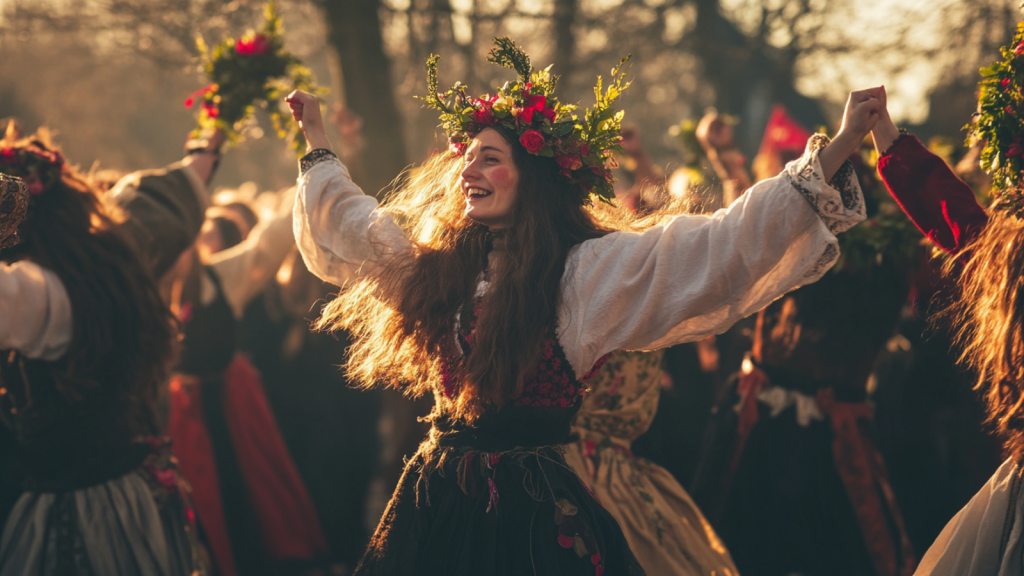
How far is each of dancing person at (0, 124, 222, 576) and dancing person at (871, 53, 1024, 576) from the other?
8.45ft

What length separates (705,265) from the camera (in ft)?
6.84

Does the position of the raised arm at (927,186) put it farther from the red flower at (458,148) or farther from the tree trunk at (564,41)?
the tree trunk at (564,41)

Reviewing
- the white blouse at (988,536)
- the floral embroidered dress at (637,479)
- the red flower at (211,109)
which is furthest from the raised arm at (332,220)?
the white blouse at (988,536)

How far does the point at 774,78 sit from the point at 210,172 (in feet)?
23.5

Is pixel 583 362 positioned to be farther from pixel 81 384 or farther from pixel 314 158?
pixel 81 384

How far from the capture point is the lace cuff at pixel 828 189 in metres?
1.97

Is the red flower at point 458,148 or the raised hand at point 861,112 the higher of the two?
the red flower at point 458,148

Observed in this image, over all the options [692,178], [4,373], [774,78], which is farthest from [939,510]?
[774,78]

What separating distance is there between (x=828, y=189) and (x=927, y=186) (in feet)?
1.88

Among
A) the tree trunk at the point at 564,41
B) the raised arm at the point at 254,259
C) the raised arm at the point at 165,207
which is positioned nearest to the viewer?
the raised arm at the point at 165,207

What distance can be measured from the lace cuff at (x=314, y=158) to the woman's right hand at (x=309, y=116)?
0.02 meters

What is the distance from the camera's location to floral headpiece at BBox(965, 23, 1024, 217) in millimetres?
2266

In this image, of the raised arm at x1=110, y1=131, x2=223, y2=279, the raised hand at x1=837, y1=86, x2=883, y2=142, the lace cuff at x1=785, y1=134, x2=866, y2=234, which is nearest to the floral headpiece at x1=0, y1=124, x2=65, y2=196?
the raised arm at x1=110, y1=131, x2=223, y2=279

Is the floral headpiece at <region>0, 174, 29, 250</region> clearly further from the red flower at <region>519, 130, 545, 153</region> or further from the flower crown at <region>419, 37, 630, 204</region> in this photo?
the red flower at <region>519, 130, 545, 153</region>
